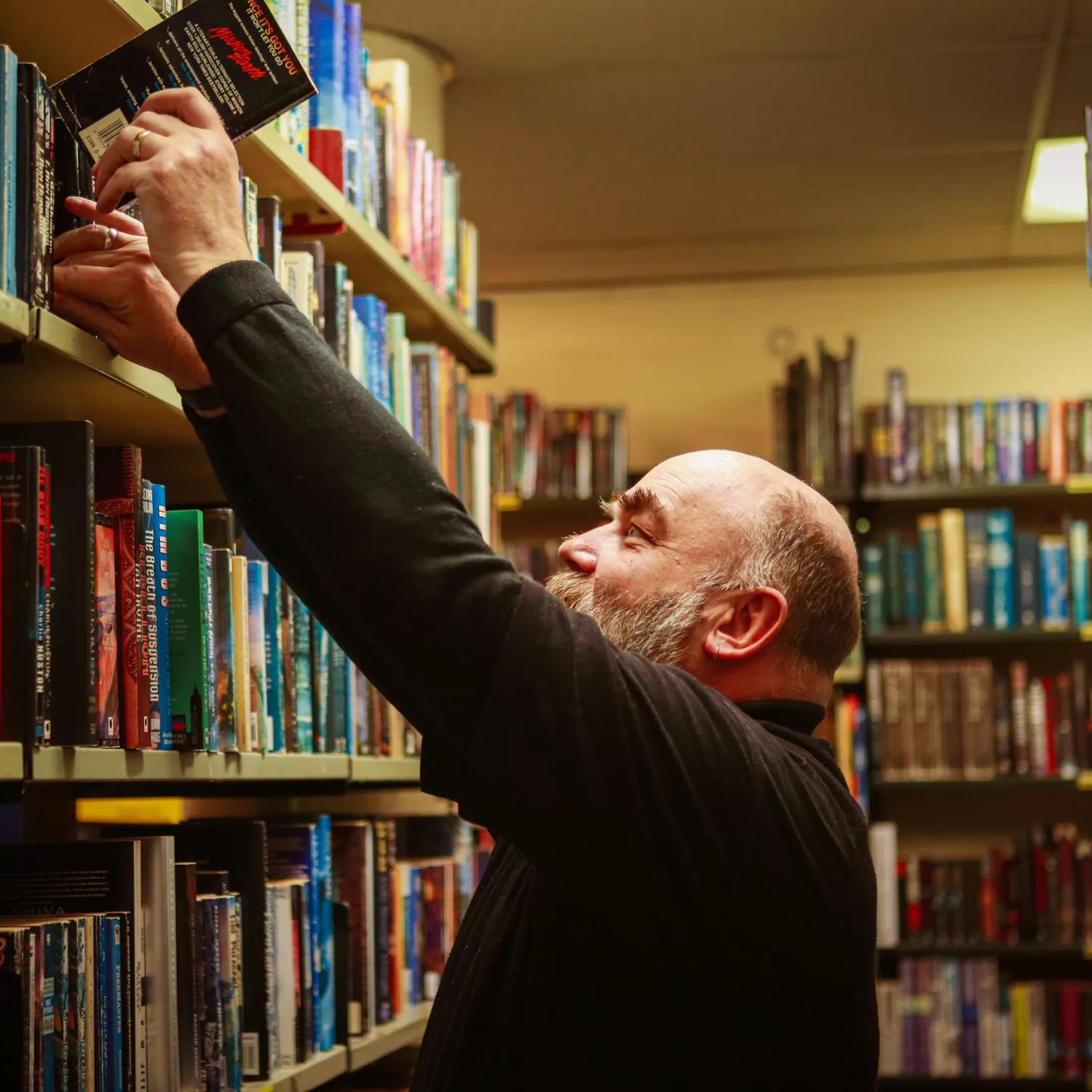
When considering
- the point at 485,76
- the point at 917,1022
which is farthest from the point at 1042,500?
the point at 485,76

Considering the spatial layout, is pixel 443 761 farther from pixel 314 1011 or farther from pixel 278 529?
pixel 314 1011

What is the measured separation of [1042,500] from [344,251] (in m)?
3.15

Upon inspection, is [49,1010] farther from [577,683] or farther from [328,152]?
[328,152]

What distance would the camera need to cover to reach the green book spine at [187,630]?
1.39m

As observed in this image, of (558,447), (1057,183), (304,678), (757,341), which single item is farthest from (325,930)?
(757,341)

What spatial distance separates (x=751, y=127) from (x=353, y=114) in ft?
5.84

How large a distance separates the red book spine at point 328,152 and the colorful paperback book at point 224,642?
0.64 m

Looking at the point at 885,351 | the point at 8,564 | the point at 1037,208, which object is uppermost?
the point at 1037,208

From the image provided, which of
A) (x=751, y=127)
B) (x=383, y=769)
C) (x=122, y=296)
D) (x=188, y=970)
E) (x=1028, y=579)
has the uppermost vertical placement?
(x=751, y=127)

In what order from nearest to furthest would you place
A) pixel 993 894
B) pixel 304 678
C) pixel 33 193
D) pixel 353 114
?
pixel 33 193
pixel 304 678
pixel 353 114
pixel 993 894

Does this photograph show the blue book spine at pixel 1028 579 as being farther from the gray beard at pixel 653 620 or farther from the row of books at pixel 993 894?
the gray beard at pixel 653 620

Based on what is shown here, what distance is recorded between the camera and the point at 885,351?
15.6 ft

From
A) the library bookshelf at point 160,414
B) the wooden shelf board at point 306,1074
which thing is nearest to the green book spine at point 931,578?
the library bookshelf at point 160,414

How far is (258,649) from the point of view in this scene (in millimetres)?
1619
